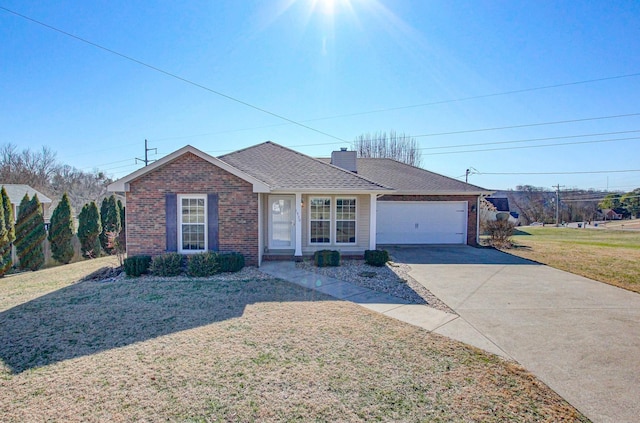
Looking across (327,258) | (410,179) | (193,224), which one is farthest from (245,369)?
(410,179)

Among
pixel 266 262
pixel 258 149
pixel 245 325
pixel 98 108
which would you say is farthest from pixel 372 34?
pixel 98 108

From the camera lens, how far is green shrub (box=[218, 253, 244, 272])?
9234 mm

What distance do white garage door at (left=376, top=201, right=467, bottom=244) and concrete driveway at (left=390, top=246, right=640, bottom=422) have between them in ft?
17.5

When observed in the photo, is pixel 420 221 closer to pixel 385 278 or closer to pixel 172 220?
pixel 385 278

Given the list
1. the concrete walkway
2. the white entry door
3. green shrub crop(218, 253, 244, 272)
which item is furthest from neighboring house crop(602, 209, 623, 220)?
green shrub crop(218, 253, 244, 272)

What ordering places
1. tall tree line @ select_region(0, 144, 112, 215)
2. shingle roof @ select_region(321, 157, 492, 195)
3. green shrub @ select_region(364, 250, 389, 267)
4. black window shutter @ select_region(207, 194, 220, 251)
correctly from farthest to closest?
tall tree line @ select_region(0, 144, 112, 215) < shingle roof @ select_region(321, 157, 492, 195) < green shrub @ select_region(364, 250, 389, 267) < black window shutter @ select_region(207, 194, 220, 251)

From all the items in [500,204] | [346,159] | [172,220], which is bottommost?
[172,220]

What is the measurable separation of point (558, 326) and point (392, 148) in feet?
98.8

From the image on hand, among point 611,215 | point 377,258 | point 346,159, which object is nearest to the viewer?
point 377,258

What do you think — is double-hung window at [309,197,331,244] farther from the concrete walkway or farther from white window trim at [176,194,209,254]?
white window trim at [176,194,209,254]

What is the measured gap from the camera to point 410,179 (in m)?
16.5

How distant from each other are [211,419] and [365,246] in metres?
9.49

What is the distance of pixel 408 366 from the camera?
13.1ft

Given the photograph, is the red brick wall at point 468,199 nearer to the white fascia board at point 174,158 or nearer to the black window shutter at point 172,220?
the white fascia board at point 174,158
